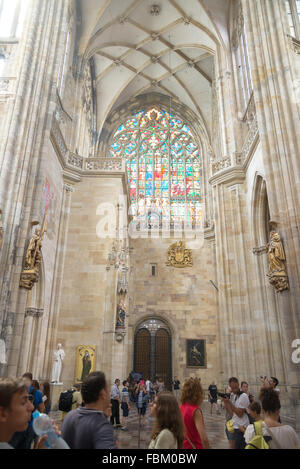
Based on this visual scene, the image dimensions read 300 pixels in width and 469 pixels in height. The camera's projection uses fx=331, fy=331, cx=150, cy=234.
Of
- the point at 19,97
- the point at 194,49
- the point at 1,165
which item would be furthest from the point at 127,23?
the point at 1,165

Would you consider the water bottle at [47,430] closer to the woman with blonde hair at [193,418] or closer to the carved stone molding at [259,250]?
the woman with blonde hair at [193,418]

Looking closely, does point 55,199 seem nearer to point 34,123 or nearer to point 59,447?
point 34,123

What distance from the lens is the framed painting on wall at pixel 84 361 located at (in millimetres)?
11445

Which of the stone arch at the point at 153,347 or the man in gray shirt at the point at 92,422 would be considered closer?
the man in gray shirt at the point at 92,422

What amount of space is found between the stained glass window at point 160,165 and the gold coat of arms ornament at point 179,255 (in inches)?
67.4

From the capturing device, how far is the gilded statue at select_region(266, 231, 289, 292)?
8383 mm

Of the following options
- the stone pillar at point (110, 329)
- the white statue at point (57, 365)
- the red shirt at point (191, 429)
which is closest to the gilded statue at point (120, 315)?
the stone pillar at point (110, 329)

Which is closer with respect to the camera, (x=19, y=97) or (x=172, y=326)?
(x=19, y=97)

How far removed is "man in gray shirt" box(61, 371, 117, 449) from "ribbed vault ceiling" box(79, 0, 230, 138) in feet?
59.1

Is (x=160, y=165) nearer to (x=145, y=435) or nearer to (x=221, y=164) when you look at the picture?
(x=221, y=164)

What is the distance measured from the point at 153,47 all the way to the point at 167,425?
22.6m

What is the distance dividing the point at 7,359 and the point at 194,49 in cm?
2007

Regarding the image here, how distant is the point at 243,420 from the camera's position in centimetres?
392

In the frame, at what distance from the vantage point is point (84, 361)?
11.6 m
